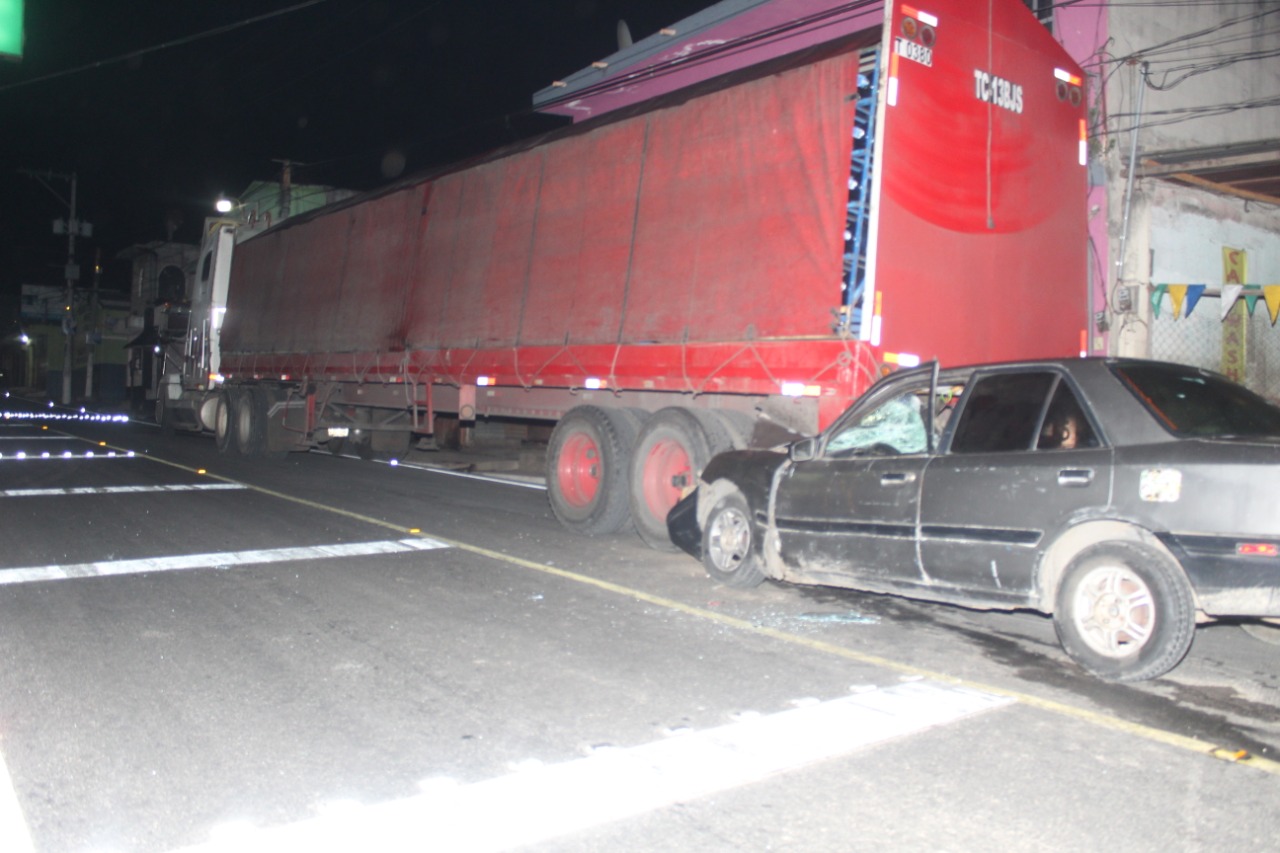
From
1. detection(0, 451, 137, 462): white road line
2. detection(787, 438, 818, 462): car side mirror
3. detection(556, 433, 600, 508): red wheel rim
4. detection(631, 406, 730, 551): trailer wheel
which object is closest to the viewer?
detection(787, 438, 818, 462): car side mirror

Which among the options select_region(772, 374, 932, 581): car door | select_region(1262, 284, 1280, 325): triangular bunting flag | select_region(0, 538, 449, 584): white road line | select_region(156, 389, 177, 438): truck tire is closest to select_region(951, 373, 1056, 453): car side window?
select_region(772, 374, 932, 581): car door

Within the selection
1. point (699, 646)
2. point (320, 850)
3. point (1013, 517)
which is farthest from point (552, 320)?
point (320, 850)

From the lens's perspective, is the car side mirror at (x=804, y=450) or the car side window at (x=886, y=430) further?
the car side mirror at (x=804, y=450)

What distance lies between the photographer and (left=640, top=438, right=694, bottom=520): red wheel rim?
29.6 ft

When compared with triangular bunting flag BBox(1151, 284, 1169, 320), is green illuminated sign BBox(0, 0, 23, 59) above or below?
above

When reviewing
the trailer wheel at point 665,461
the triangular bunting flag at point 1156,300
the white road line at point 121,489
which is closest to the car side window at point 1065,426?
the trailer wheel at point 665,461

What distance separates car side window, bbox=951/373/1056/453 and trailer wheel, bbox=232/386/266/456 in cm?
1374

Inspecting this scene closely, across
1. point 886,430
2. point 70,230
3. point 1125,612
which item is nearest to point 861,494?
point 886,430

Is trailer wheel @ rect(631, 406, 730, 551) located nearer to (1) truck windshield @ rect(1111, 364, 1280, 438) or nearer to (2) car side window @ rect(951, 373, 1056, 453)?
(2) car side window @ rect(951, 373, 1056, 453)

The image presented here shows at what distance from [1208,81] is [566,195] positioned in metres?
9.28

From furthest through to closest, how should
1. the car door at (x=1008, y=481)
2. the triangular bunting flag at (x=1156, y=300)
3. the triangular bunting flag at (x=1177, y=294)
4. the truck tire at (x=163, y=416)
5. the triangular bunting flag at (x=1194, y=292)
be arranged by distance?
1. the truck tire at (x=163, y=416)
2. the triangular bunting flag at (x=1156, y=300)
3. the triangular bunting flag at (x=1177, y=294)
4. the triangular bunting flag at (x=1194, y=292)
5. the car door at (x=1008, y=481)

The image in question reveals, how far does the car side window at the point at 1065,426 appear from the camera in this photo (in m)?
5.15

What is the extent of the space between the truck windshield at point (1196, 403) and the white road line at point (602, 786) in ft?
5.47

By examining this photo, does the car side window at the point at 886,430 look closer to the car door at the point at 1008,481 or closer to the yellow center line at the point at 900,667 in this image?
the car door at the point at 1008,481
